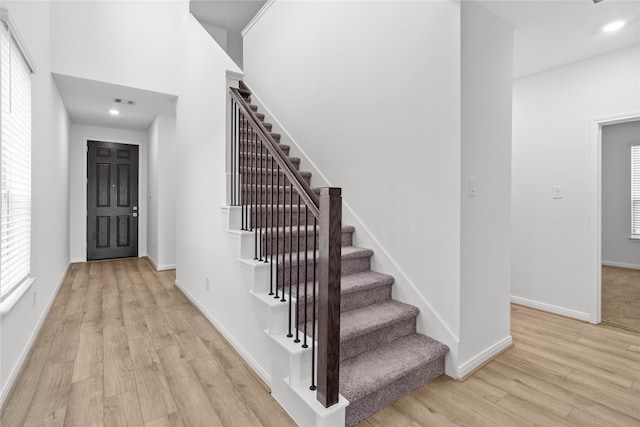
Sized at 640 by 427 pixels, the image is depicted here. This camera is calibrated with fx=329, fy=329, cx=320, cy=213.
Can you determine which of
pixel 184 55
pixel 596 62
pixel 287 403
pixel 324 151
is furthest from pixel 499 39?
pixel 184 55

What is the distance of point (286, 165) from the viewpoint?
193 centimetres

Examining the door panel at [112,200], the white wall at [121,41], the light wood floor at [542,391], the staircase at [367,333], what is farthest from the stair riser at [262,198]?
the door panel at [112,200]

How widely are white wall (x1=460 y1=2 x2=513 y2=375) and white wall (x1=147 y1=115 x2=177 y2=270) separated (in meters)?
4.81

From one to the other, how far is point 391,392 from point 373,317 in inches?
18.6

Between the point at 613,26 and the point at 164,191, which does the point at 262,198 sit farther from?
the point at 164,191

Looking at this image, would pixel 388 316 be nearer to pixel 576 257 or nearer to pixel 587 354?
pixel 587 354

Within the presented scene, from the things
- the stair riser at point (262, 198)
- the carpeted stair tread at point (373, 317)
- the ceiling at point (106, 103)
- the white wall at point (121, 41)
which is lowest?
the carpeted stair tread at point (373, 317)

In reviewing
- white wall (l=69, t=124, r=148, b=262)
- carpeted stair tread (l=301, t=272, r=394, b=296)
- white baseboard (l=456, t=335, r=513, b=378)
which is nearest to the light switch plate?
white baseboard (l=456, t=335, r=513, b=378)

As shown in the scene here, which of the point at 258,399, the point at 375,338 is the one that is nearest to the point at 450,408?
the point at 375,338

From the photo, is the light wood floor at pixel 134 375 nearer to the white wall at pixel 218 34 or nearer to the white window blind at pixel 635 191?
the white wall at pixel 218 34

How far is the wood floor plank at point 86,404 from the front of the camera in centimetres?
172

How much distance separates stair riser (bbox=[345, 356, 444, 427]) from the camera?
1.73 m

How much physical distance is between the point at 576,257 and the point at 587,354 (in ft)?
3.50

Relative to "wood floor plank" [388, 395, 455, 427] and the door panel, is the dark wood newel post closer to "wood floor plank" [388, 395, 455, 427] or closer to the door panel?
"wood floor plank" [388, 395, 455, 427]
